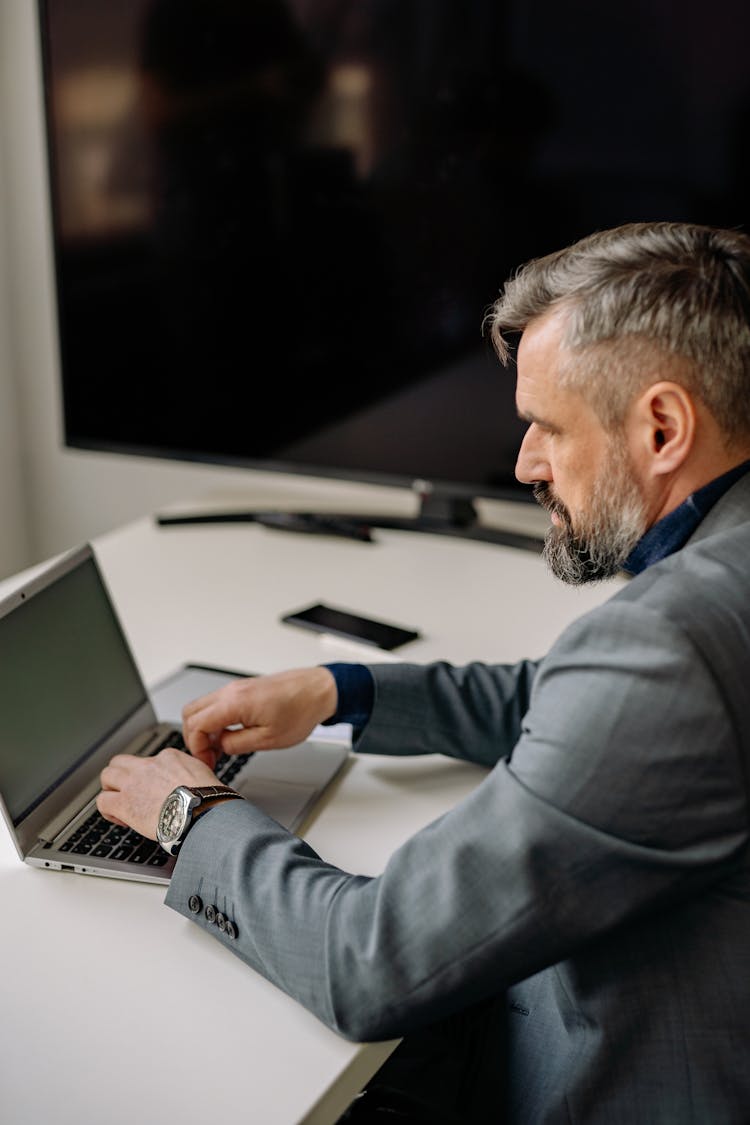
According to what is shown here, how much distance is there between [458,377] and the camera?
205cm

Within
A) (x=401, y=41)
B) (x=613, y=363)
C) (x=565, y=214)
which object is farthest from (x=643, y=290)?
(x=401, y=41)

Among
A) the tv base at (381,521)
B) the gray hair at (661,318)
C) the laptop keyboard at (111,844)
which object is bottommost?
the laptop keyboard at (111,844)

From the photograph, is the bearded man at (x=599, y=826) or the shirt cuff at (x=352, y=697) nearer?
the bearded man at (x=599, y=826)

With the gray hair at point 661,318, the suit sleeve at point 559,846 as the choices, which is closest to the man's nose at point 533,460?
the gray hair at point 661,318

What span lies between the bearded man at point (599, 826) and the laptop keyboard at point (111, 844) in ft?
0.14

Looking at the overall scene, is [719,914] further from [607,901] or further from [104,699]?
[104,699]

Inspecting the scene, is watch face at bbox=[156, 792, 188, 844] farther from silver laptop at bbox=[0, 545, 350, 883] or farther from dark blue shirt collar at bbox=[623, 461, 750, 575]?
dark blue shirt collar at bbox=[623, 461, 750, 575]

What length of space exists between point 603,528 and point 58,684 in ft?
1.97

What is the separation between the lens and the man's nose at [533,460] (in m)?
1.08

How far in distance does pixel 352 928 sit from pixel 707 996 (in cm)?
28

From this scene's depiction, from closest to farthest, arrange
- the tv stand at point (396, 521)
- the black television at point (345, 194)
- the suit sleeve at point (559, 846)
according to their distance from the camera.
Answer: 1. the suit sleeve at point (559, 846)
2. the black television at point (345, 194)
3. the tv stand at point (396, 521)

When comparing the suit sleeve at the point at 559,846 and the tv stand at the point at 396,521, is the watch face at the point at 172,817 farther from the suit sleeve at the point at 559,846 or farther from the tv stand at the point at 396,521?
the tv stand at the point at 396,521

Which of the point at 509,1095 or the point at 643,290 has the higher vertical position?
the point at 643,290

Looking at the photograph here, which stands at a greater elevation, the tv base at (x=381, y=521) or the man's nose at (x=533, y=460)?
the man's nose at (x=533, y=460)
